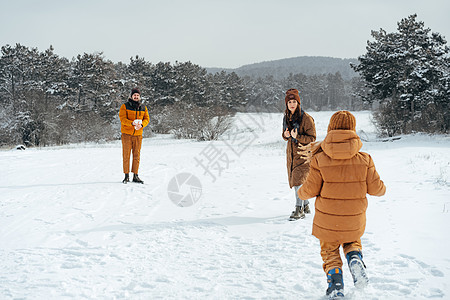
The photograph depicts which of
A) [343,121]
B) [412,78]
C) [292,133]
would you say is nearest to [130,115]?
[292,133]

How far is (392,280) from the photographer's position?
9.80ft

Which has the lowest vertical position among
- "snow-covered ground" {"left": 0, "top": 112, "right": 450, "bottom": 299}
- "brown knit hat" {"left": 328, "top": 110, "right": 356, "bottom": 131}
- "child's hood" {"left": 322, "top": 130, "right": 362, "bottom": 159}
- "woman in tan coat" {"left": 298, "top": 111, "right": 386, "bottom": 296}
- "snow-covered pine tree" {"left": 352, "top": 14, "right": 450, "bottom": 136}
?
"snow-covered ground" {"left": 0, "top": 112, "right": 450, "bottom": 299}

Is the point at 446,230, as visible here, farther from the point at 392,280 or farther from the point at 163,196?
the point at 163,196

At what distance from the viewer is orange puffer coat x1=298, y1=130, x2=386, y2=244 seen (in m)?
2.65

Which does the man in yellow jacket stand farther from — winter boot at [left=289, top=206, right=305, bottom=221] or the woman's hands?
winter boot at [left=289, top=206, right=305, bottom=221]

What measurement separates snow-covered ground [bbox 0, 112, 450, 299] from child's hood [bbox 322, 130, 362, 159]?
122cm

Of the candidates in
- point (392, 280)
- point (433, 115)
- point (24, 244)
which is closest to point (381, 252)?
point (392, 280)

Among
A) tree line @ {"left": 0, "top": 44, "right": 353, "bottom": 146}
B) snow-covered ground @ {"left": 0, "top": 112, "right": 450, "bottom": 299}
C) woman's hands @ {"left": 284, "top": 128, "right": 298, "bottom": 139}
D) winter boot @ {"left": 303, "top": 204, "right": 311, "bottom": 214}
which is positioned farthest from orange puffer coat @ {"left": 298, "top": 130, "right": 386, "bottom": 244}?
tree line @ {"left": 0, "top": 44, "right": 353, "bottom": 146}

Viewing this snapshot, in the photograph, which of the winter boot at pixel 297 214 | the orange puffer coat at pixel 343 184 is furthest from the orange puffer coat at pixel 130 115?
the orange puffer coat at pixel 343 184

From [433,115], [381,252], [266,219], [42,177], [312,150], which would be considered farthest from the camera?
[433,115]

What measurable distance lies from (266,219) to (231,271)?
1917mm

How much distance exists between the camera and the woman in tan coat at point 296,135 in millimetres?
4824

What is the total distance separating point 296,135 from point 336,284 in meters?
2.50

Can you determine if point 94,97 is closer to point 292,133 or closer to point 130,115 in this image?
point 130,115
